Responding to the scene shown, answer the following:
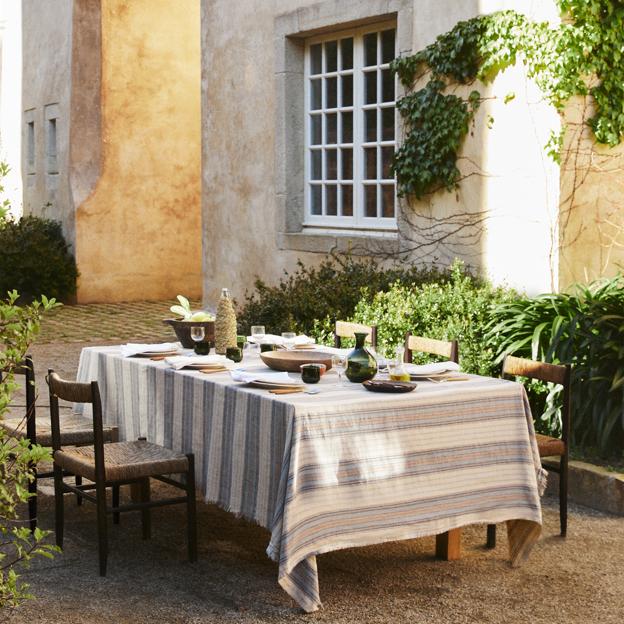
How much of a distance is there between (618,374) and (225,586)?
2.67 m

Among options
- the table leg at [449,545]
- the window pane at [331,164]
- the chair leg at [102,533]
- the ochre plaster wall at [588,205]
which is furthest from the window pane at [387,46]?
the chair leg at [102,533]

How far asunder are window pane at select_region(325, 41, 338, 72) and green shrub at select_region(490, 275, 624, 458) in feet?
14.0

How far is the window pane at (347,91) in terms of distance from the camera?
1042 centimetres

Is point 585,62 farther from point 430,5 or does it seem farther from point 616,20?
point 430,5

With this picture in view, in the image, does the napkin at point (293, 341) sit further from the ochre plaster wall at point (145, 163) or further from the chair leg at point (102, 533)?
the ochre plaster wall at point (145, 163)

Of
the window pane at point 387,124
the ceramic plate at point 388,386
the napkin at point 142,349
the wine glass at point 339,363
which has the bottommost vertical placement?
the ceramic plate at point 388,386

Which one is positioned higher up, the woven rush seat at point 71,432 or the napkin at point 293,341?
the napkin at point 293,341

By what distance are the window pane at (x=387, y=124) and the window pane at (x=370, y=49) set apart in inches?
18.8

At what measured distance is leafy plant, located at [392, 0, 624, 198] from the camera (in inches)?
323

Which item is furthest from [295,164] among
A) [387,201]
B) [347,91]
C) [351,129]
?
[387,201]

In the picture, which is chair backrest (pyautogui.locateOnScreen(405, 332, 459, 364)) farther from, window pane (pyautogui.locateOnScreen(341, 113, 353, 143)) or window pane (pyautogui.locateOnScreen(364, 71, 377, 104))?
window pane (pyautogui.locateOnScreen(341, 113, 353, 143))

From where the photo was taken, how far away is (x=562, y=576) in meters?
4.69

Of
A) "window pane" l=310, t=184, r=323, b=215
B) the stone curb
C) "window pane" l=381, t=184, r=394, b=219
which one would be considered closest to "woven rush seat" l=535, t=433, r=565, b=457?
the stone curb

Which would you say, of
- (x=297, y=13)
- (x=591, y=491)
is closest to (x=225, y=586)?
(x=591, y=491)
